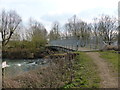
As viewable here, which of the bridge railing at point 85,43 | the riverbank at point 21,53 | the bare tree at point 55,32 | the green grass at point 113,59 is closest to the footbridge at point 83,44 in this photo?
the bridge railing at point 85,43

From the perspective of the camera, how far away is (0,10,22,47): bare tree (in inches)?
1363

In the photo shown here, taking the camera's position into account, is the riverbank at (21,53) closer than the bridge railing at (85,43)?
No

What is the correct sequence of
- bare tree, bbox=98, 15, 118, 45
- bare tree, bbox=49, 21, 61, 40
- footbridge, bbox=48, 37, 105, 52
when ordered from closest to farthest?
footbridge, bbox=48, 37, 105, 52, bare tree, bbox=98, 15, 118, 45, bare tree, bbox=49, 21, 61, 40

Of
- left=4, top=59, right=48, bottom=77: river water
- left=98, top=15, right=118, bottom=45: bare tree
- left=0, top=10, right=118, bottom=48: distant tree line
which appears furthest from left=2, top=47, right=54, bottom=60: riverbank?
left=98, top=15, right=118, bottom=45: bare tree

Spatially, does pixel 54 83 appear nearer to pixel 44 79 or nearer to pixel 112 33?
pixel 44 79

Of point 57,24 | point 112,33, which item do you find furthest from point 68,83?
point 57,24

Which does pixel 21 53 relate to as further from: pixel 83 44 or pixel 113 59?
pixel 113 59

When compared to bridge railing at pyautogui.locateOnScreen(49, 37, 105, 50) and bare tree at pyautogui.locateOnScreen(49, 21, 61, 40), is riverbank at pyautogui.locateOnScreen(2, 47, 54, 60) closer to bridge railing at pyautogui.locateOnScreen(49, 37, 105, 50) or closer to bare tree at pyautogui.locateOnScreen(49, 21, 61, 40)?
bridge railing at pyautogui.locateOnScreen(49, 37, 105, 50)

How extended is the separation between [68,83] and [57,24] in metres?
41.7

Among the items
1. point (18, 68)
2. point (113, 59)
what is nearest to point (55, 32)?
point (18, 68)

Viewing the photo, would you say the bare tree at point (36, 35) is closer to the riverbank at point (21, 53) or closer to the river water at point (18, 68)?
the riverbank at point (21, 53)

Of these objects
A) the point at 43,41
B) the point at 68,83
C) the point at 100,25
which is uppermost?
the point at 100,25

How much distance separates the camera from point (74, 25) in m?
41.0

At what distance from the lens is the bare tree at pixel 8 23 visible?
114 feet
